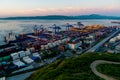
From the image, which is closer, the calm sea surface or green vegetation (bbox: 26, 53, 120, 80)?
green vegetation (bbox: 26, 53, 120, 80)

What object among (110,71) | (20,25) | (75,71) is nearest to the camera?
(110,71)

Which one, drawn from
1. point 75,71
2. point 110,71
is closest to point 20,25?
point 75,71

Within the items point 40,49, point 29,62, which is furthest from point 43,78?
point 40,49

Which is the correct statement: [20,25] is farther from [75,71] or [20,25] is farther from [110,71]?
[110,71]

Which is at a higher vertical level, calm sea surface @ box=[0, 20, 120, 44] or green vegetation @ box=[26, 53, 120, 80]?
green vegetation @ box=[26, 53, 120, 80]

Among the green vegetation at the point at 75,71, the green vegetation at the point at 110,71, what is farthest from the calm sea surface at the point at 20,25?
the green vegetation at the point at 110,71

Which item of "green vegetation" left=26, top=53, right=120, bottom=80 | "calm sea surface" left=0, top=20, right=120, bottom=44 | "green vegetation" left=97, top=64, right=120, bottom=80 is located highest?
"green vegetation" left=97, top=64, right=120, bottom=80

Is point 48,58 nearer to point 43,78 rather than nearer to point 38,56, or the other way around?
point 38,56

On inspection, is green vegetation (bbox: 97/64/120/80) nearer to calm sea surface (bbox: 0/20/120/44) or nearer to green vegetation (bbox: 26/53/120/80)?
green vegetation (bbox: 26/53/120/80)

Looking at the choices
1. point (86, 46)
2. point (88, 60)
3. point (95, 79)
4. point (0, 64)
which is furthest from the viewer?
point (86, 46)

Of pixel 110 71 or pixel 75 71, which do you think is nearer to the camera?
pixel 110 71

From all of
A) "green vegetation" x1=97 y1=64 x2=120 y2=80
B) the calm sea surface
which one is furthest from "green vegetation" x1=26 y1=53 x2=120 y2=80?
the calm sea surface
